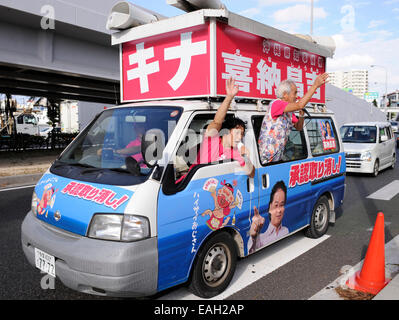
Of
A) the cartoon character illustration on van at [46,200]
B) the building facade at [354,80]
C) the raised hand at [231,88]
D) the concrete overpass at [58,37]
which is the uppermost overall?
the building facade at [354,80]

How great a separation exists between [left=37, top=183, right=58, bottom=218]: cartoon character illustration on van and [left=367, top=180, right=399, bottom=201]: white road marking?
24.1ft

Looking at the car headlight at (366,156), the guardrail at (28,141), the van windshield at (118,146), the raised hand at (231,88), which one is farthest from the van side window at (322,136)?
the guardrail at (28,141)

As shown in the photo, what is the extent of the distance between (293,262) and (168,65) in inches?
110

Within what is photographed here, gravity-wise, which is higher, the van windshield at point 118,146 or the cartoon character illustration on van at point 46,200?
the van windshield at point 118,146

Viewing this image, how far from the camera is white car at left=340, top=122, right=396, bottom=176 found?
11.0 m

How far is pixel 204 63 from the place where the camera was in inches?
136

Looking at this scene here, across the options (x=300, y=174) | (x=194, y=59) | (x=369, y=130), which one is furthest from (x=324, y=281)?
(x=369, y=130)

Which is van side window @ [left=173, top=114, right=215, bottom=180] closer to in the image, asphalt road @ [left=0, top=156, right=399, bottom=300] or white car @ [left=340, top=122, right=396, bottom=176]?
asphalt road @ [left=0, top=156, right=399, bottom=300]

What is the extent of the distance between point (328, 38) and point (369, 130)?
785cm

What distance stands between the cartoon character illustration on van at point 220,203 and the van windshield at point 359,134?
10177 mm

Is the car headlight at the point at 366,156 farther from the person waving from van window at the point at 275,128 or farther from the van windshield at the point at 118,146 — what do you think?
the van windshield at the point at 118,146

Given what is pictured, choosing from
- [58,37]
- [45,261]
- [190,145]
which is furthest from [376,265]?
[58,37]

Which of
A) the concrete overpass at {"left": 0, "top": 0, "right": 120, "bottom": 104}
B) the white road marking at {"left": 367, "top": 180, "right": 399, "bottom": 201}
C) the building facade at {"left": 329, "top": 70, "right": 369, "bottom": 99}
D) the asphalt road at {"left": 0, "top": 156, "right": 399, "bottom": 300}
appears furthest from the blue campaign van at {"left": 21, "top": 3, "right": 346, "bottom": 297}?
the building facade at {"left": 329, "top": 70, "right": 369, "bottom": 99}

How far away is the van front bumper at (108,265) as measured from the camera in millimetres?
2512
